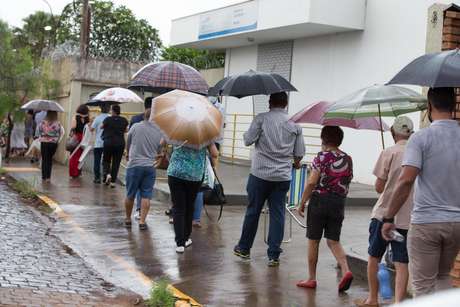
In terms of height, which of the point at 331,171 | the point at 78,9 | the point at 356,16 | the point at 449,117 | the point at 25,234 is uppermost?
the point at 78,9

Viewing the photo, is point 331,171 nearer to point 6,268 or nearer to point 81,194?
point 6,268

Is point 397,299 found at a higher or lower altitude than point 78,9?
lower

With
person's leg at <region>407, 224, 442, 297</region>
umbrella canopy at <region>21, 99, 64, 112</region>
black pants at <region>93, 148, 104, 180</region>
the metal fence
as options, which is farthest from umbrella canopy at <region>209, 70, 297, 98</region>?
the metal fence

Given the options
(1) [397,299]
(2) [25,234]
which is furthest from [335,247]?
(2) [25,234]

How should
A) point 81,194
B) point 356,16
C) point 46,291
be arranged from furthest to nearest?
point 356,16, point 81,194, point 46,291

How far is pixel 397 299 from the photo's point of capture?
5.86 m

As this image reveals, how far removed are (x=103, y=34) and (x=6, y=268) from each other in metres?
44.8

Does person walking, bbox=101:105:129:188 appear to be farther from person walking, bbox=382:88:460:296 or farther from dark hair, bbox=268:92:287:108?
person walking, bbox=382:88:460:296

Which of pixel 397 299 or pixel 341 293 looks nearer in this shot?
pixel 397 299

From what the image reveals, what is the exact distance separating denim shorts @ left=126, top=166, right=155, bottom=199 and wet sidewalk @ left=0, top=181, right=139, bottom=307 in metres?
1.23

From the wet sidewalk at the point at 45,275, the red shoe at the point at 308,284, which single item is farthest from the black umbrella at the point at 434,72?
the wet sidewalk at the point at 45,275

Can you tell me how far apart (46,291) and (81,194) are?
7.07 meters

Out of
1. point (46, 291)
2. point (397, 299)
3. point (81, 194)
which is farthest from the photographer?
point (81, 194)

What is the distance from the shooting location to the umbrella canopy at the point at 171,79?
1030 centimetres
